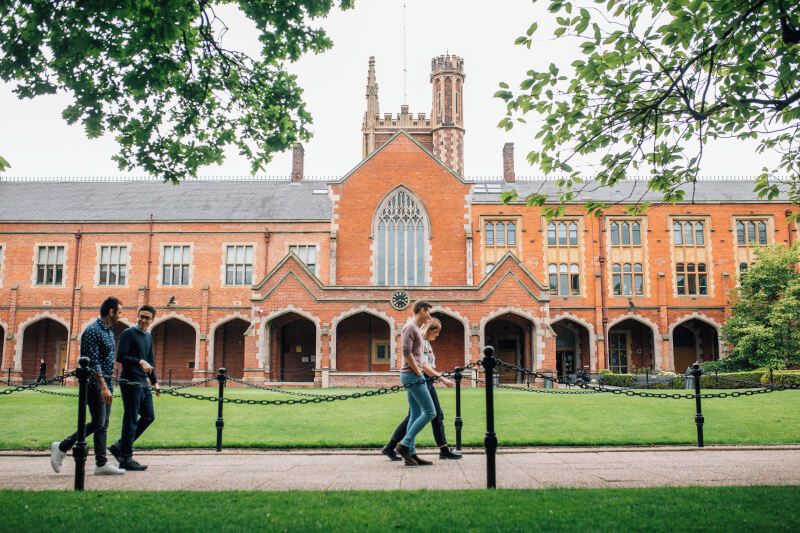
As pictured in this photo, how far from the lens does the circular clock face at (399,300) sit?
25.4 metres

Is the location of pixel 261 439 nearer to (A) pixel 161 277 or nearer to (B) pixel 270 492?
(B) pixel 270 492

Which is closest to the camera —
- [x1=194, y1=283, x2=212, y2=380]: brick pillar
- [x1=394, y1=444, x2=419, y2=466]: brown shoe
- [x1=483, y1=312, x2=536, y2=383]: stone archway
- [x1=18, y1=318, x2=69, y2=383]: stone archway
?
[x1=394, y1=444, x2=419, y2=466]: brown shoe

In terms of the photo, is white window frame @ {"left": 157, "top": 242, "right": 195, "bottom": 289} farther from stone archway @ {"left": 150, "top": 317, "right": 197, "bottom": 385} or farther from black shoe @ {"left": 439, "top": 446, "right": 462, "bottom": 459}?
black shoe @ {"left": 439, "top": 446, "right": 462, "bottom": 459}

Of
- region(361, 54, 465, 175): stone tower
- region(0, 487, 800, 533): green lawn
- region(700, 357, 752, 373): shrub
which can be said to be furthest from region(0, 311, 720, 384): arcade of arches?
region(0, 487, 800, 533): green lawn

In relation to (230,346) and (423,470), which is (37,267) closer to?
(230,346)

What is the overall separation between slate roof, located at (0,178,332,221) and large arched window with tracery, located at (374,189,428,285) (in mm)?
4048

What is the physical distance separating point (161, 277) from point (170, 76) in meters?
25.3

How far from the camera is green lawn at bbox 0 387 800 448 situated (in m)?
8.52

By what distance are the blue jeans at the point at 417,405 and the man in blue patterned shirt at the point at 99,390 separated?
3.08m

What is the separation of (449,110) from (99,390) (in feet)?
120

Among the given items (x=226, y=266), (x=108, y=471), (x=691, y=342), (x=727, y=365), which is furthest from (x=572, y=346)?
(x=108, y=471)

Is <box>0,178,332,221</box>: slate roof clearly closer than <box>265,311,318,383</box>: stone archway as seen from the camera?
No

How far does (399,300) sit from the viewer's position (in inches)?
1001

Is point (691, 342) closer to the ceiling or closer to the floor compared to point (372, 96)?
closer to the floor
